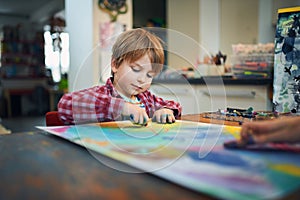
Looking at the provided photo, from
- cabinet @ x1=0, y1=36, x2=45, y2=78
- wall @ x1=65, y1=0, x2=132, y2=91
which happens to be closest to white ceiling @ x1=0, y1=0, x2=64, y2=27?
cabinet @ x1=0, y1=36, x2=45, y2=78

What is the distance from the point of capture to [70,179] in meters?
0.33

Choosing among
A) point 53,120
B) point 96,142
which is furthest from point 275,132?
point 53,120

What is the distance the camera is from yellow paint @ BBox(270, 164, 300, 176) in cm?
32

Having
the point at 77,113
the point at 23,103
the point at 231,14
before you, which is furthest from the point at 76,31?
the point at 23,103

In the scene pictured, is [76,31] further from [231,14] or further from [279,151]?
[279,151]

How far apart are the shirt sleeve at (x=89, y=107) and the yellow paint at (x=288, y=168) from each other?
384mm

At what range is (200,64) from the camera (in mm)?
1920

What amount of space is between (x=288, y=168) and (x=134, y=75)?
433mm

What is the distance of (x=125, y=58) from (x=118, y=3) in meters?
1.91

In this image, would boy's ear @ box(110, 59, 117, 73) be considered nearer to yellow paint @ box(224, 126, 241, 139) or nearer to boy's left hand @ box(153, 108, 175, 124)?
boy's left hand @ box(153, 108, 175, 124)

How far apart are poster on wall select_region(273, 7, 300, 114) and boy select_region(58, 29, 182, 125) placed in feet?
1.09

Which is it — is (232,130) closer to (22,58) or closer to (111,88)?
(111,88)

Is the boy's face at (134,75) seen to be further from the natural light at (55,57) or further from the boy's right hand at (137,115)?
the natural light at (55,57)

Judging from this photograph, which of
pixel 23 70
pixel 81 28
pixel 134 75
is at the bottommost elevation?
pixel 134 75
